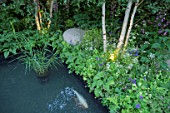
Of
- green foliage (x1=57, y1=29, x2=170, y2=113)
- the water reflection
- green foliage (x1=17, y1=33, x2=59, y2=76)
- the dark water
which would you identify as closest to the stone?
green foliage (x1=57, y1=29, x2=170, y2=113)

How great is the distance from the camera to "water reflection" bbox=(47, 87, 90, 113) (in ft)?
7.50

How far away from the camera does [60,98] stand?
245 centimetres

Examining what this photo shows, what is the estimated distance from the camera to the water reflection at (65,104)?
7.50 ft

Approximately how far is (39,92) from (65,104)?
0.44 m

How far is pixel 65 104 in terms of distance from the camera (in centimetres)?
237

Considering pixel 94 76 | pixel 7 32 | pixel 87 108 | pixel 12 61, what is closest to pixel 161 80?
pixel 94 76

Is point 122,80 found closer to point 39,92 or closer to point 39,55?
point 39,92

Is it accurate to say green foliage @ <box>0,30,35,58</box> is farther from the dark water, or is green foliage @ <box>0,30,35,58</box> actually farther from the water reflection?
the water reflection

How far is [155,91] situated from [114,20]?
162 cm

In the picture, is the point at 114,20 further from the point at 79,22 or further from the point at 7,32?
the point at 7,32

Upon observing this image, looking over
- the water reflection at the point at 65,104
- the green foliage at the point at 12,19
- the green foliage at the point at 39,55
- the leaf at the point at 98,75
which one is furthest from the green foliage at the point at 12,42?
the leaf at the point at 98,75

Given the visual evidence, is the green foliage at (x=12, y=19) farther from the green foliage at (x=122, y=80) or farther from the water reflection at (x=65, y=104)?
the water reflection at (x=65, y=104)

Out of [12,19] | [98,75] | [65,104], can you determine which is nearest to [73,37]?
[98,75]

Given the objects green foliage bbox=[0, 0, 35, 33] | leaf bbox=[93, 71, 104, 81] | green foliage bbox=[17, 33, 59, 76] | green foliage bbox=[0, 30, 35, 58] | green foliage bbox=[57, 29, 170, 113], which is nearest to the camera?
green foliage bbox=[57, 29, 170, 113]
